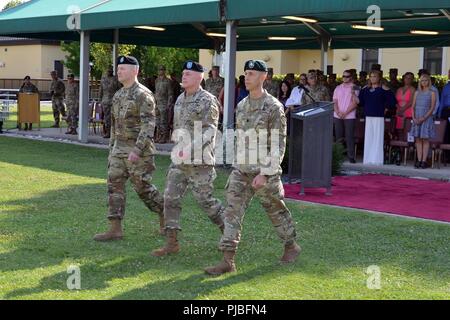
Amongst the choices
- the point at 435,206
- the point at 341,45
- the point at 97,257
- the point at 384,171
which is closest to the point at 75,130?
the point at 341,45

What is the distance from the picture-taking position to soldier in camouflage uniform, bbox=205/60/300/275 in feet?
21.0

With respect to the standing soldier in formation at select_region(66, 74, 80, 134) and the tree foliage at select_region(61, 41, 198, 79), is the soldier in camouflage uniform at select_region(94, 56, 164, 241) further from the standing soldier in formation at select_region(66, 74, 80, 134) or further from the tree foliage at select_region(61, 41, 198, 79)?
the tree foliage at select_region(61, 41, 198, 79)

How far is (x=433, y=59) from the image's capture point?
30.2 m

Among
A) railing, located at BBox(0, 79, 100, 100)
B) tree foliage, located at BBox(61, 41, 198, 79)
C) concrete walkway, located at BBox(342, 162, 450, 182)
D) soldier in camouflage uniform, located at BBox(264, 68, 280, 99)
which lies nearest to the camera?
concrete walkway, located at BBox(342, 162, 450, 182)

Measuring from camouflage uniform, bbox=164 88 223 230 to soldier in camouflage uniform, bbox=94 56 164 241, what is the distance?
54 cm

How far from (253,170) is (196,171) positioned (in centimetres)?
77

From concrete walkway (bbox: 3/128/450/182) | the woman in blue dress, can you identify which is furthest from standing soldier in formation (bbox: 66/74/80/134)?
the woman in blue dress

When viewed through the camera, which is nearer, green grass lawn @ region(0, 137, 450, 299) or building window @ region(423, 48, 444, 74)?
green grass lawn @ region(0, 137, 450, 299)

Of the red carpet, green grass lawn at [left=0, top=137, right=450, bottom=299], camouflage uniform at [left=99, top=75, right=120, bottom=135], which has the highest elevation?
camouflage uniform at [left=99, top=75, right=120, bottom=135]

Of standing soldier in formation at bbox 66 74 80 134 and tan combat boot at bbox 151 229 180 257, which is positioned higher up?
standing soldier in formation at bbox 66 74 80 134

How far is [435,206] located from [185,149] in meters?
4.87

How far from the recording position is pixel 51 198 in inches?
404

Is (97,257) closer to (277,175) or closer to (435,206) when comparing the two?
(277,175)
